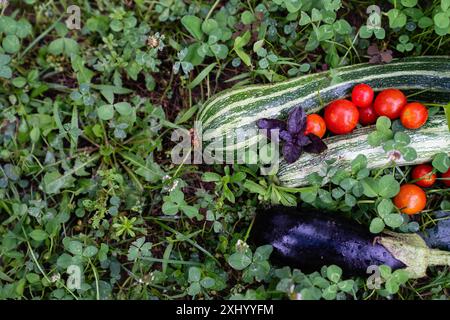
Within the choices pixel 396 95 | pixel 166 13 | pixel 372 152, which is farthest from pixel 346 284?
pixel 166 13

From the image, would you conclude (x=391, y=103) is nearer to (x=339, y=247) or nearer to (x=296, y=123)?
(x=296, y=123)

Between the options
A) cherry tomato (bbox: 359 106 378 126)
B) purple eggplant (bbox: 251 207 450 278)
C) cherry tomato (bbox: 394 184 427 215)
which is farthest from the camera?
cherry tomato (bbox: 359 106 378 126)

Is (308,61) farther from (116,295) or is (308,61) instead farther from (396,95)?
(116,295)

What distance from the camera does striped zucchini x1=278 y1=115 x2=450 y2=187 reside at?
3.03 meters

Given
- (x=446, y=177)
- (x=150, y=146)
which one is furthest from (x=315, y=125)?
(x=150, y=146)

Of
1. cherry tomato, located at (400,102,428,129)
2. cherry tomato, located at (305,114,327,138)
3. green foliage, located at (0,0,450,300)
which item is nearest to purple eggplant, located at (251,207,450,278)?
green foliage, located at (0,0,450,300)

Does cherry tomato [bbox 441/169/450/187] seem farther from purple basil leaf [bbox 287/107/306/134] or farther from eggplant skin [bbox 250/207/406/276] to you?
purple basil leaf [bbox 287/107/306/134]

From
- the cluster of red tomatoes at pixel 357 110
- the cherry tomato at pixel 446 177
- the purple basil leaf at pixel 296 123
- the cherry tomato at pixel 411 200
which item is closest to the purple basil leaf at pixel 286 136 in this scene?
the purple basil leaf at pixel 296 123

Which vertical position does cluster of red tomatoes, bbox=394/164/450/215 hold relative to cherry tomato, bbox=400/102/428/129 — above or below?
below

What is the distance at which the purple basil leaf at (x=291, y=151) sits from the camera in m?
3.00

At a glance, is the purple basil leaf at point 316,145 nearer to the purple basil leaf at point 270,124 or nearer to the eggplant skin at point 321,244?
the purple basil leaf at point 270,124

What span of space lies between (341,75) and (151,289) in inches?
64.9

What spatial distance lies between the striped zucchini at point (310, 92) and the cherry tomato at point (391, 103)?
0.29 ft

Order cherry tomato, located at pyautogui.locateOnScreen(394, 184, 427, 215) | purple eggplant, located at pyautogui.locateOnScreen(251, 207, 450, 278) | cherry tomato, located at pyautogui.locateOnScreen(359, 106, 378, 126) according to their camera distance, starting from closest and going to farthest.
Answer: purple eggplant, located at pyautogui.locateOnScreen(251, 207, 450, 278)
cherry tomato, located at pyautogui.locateOnScreen(394, 184, 427, 215)
cherry tomato, located at pyautogui.locateOnScreen(359, 106, 378, 126)
